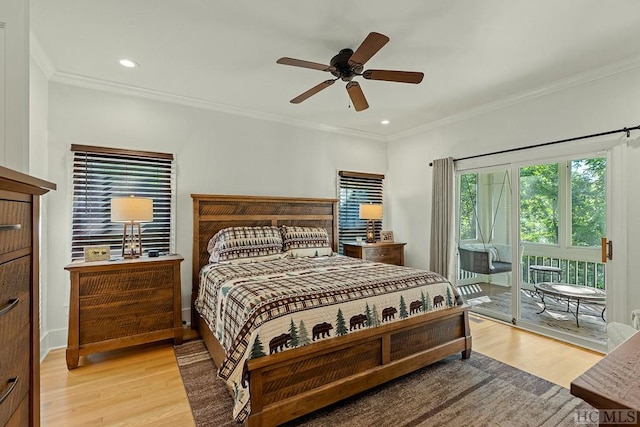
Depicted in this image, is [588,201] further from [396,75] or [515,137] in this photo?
[396,75]

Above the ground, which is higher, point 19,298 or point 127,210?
point 127,210

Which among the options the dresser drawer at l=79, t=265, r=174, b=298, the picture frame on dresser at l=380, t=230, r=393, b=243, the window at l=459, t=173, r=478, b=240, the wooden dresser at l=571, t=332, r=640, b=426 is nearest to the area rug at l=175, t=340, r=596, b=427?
the dresser drawer at l=79, t=265, r=174, b=298

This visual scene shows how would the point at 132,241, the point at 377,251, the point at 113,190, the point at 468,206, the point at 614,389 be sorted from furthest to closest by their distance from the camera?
the point at 377,251 → the point at 468,206 → the point at 113,190 → the point at 132,241 → the point at 614,389

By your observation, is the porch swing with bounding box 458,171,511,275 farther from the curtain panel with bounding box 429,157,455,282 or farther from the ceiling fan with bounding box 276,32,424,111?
the ceiling fan with bounding box 276,32,424,111

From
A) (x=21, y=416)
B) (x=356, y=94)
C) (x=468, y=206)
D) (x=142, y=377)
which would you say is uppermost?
(x=356, y=94)

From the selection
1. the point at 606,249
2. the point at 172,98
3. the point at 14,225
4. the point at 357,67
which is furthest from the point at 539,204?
the point at 172,98

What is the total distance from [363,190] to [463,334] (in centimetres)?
285

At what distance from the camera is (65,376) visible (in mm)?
2479

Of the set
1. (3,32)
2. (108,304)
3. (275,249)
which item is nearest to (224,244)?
(275,249)

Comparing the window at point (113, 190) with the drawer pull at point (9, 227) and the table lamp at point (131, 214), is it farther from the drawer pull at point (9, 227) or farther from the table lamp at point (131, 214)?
the drawer pull at point (9, 227)

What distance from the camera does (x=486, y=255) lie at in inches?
157

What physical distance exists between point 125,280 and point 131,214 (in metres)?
0.62

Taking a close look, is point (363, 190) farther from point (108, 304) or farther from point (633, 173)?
point (108, 304)

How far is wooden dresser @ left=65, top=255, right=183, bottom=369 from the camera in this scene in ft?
8.66
